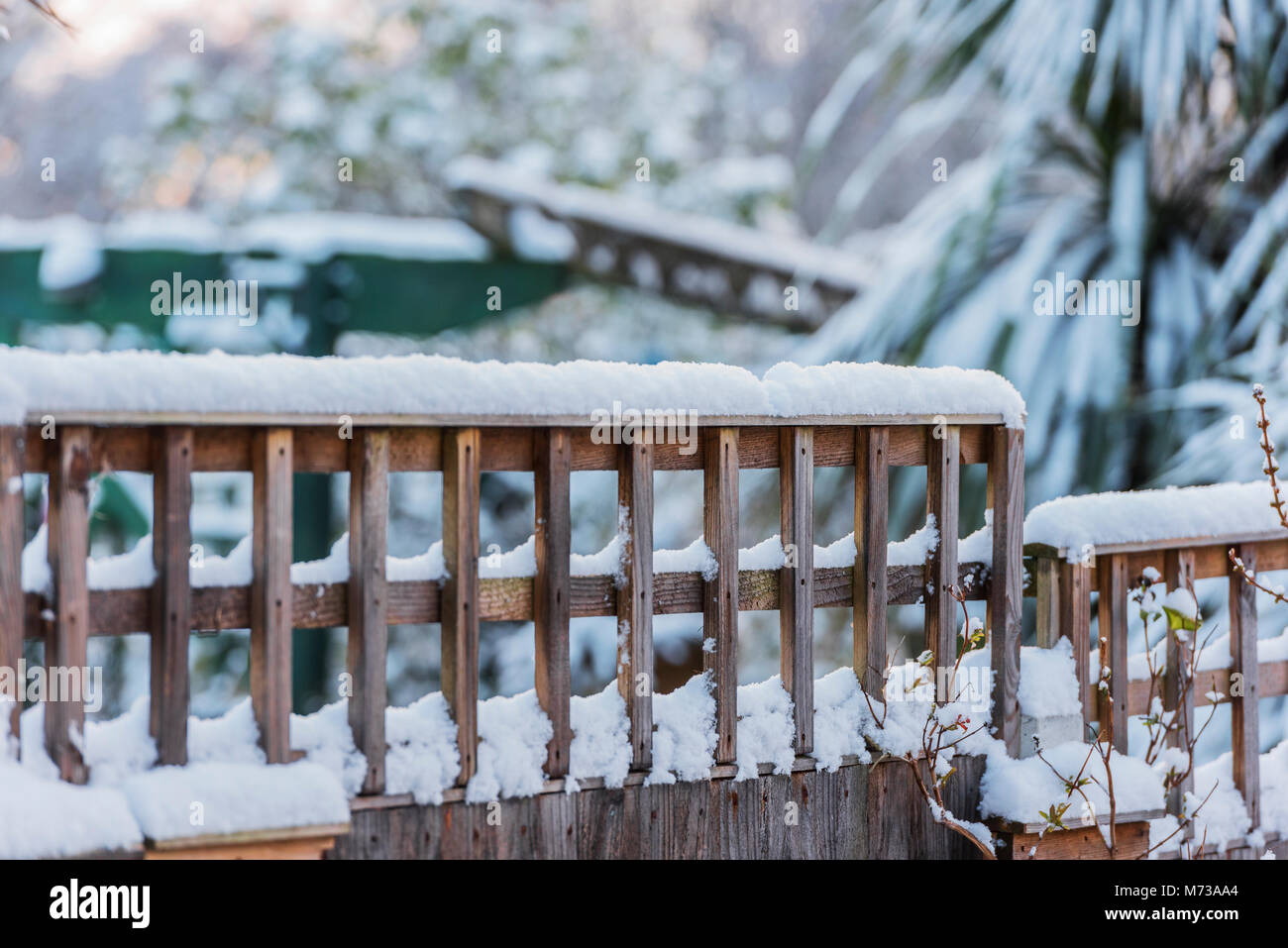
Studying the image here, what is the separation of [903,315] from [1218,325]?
0.97 meters

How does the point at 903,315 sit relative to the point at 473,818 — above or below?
above

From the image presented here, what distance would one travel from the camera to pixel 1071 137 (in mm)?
3986

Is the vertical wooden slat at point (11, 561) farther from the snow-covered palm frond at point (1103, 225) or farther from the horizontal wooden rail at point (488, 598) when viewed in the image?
the snow-covered palm frond at point (1103, 225)

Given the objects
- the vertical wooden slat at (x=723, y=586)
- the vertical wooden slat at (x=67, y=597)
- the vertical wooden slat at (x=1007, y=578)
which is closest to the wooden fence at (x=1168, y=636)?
the vertical wooden slat at (x=1007, y=578)

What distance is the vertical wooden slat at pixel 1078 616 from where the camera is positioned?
2000 mm

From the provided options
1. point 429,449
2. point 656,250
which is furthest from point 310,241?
point 429,449

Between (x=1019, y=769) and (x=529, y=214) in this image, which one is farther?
(x=529, y=214)

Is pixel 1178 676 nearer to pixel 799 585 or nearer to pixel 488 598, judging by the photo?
pixel 799 585

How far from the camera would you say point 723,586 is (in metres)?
1.70

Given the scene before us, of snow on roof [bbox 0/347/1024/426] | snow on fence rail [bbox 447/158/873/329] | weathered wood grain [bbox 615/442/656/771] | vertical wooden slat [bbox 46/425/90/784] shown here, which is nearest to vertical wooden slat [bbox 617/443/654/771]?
weathered wood grain [bbox 615/442/656/771]

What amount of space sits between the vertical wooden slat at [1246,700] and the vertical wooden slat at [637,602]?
47.0 inches

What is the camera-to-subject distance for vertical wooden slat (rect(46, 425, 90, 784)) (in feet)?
4.27
